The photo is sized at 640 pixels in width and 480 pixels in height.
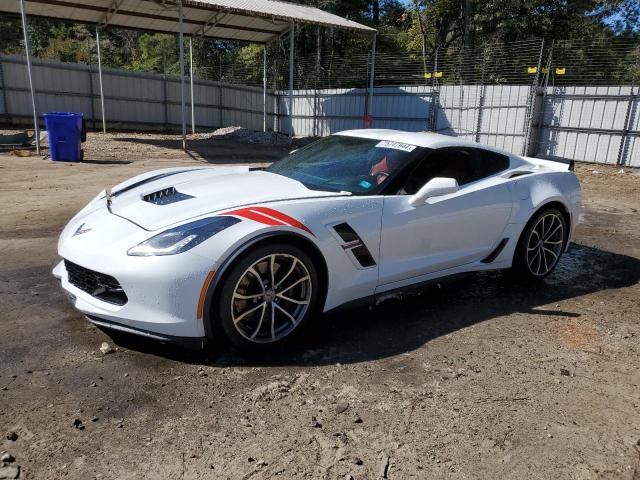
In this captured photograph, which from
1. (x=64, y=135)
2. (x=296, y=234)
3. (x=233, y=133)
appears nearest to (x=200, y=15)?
(x=233, y=133)

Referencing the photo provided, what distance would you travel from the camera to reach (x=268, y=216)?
3.13 meters

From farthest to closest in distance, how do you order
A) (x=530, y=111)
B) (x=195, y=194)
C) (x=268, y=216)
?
(x=530, y=111), (x=195, y=194), (x=268, y=216)

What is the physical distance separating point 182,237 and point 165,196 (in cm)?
78

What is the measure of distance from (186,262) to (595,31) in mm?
29074

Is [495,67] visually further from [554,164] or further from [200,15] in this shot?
[554,164]

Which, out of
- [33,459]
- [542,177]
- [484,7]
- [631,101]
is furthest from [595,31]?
[33,459]

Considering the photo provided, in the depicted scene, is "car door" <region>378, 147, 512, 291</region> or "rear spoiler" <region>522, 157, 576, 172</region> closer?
"car door" <region>378, 147, 512, 291</region>

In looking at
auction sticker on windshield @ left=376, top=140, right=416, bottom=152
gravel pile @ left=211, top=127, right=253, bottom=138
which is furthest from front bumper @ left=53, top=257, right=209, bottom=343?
gravel pile @ left=211, top=127, right=253, bottom=138

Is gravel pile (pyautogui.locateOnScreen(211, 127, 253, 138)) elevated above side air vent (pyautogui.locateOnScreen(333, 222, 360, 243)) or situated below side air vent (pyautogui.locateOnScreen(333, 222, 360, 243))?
below

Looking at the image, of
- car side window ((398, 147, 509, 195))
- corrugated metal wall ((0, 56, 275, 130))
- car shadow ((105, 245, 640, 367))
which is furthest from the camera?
corrugated metal wall ((0, 56, 275, 130))

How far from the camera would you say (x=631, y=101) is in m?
14.6

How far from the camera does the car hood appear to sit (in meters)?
3.24

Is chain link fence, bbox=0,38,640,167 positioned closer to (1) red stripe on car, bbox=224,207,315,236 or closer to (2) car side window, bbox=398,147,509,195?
(2) car side window, bbox=398,147,509,195

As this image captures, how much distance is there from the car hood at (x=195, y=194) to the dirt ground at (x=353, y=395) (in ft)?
2.73
